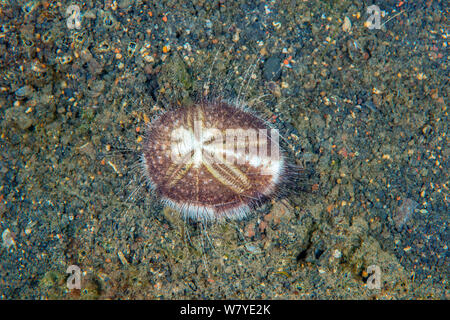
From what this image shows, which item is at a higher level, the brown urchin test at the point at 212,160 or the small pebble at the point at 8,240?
the brown urchin test at the point at 212,160

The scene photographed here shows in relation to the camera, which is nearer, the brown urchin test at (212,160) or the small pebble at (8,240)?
the brown urchin test at (212,160)

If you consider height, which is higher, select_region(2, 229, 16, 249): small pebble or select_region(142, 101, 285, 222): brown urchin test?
select_region(142, 101, 285, 222): brown urchin test

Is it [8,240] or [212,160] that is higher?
[212,160]

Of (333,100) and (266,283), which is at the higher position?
(333,100)

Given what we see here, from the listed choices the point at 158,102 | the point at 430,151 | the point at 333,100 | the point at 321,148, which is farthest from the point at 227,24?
the point at 430,151

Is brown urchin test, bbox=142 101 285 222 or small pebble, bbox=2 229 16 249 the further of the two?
small pebble, bbox=2 229 16 249

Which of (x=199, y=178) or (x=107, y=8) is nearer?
(x=199, y=178)

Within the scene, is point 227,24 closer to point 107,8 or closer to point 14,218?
point 107,8

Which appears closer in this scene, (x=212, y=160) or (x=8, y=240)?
(x=212, y=160)
